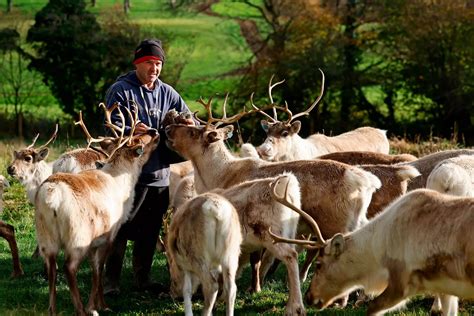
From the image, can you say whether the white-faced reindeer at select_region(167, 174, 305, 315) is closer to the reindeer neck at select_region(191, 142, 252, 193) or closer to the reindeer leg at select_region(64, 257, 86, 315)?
the reindeer leg at select_region(64, 257, 86, 315)

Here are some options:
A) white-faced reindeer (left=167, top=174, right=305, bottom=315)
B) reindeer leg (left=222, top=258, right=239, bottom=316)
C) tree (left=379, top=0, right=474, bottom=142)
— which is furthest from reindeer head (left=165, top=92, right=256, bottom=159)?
tree (left=379, top=0, right=474, bottom=142)

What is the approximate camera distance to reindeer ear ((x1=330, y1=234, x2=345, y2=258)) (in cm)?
732

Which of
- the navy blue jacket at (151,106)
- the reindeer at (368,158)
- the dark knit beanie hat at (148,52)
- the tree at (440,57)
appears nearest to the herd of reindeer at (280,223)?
the navy blue jacket at (151,106)

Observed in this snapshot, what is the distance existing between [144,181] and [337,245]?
8.93 ft

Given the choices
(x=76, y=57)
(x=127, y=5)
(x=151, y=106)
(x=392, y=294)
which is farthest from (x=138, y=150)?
(x=127, y=5)

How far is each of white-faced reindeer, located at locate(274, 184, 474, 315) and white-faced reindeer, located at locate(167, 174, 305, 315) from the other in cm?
51

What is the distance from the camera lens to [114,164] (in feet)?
29.7

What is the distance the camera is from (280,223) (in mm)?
8195

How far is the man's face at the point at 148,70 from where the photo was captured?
9.32 metres

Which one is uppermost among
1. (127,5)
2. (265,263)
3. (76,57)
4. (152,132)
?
(152,132)

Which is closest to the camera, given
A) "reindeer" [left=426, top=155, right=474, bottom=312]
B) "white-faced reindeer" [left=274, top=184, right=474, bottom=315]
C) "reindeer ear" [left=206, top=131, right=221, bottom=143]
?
"white-faced reindeer" [left=274, top=184, right=474, bottom=315]

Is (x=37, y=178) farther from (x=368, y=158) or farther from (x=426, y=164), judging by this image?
(x=426, y=164)

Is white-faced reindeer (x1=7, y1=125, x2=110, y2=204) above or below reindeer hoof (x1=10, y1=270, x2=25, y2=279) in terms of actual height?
above

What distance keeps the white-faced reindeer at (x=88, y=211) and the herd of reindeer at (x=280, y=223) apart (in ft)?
0.04
